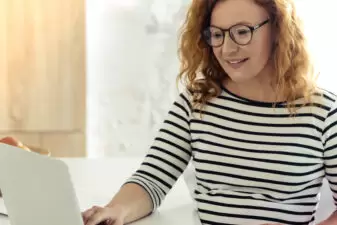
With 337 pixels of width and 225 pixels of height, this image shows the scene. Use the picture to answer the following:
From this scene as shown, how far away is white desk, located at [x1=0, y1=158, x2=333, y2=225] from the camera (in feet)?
3.81

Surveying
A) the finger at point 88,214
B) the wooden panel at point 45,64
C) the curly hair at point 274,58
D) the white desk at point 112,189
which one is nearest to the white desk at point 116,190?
the white desk at point 112,189

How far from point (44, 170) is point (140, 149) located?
1883 mm

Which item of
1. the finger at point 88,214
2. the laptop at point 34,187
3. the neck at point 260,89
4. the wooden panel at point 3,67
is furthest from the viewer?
the wooden panel at point 3,67

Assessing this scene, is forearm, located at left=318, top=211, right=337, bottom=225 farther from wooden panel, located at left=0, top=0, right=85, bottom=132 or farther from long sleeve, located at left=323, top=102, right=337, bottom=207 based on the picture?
wooden panel, located at left=0, top=0, right=85, bottom=132

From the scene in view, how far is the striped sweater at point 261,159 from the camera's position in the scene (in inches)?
42.8

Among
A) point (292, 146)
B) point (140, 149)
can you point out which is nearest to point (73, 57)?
point (140, 149)

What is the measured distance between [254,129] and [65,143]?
1576 mm

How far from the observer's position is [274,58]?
3.69 feet

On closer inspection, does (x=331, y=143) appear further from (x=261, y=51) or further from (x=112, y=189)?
(x=112, y=189)

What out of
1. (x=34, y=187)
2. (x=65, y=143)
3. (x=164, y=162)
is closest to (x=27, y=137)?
(x=65, y=143)

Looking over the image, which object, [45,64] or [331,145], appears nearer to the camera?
[331,145]

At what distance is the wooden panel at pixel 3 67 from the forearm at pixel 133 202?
1428 mm

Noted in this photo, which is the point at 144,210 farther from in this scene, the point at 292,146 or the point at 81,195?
the point at 292,146

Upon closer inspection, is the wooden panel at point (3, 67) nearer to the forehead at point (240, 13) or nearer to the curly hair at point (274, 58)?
the curly hair at point (274, 58)
